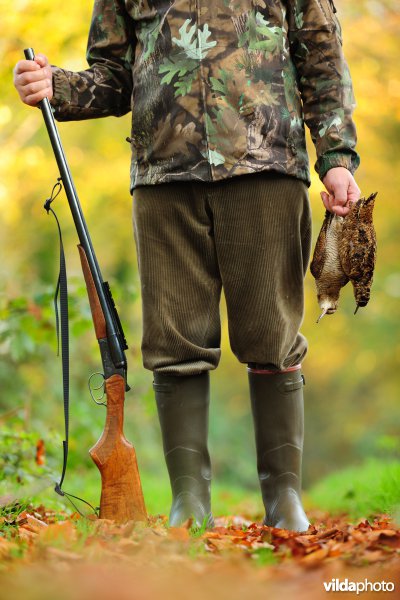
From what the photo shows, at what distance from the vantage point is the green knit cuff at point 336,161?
3068 mm

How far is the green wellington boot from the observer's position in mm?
3092

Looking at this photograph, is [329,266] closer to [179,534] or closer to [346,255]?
[346,255]

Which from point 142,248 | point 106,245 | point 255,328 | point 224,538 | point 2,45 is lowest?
point 224,538

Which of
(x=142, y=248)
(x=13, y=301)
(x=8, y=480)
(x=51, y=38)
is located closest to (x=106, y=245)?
(x=51, y=38)

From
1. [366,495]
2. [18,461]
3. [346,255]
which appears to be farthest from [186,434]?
[366,495]

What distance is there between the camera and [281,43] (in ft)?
9.91

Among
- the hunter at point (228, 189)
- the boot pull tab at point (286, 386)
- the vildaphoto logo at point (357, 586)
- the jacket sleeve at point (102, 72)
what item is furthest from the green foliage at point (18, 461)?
the vildaphoto logo at point (357, 586)

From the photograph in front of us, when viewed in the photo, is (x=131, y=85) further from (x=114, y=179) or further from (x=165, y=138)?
(x=114, y=179)

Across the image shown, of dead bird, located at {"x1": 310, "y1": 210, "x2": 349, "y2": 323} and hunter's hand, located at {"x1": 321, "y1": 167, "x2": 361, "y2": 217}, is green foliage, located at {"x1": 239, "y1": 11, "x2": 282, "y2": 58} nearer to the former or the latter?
hunter's hand, located at {"x1": 321, "y1": 167, "x2": 361, "y2": 217}

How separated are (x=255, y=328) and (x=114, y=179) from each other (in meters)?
8.31

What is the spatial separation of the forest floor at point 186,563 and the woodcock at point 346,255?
0.81 m

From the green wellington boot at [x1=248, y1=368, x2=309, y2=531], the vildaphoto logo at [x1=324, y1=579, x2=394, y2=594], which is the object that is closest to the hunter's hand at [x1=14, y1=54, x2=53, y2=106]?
the green wellington boot at [x1=248, y1=368, x2=309, y2=531]

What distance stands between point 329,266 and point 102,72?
45.6 inches

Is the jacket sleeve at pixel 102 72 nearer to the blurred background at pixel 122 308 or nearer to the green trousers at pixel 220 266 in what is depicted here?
the green trousers at pixel 220 266
